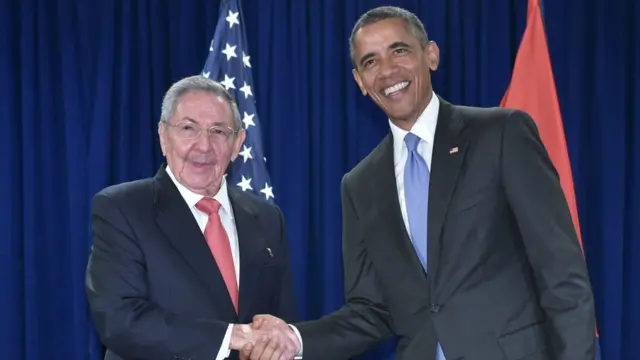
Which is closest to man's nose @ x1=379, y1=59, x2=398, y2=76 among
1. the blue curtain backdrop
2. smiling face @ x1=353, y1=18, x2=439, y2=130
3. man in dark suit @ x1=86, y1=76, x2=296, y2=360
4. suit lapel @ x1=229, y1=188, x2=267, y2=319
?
smiling face @ x1=353, y1=18, x2=439, y2=130

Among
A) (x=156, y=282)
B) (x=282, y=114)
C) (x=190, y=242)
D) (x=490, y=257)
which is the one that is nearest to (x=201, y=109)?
(x=190, y=242)

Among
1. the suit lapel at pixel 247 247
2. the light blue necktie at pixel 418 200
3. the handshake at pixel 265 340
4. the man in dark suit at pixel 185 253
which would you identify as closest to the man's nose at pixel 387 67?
the light blue necktie at pixel 418 200

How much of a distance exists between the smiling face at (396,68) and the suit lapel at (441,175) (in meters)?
0.12

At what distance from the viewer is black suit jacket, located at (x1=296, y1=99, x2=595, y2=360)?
205 cm

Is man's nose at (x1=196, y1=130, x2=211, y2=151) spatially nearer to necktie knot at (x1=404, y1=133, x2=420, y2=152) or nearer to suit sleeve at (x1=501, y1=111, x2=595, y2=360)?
necktie knot at (x1=404, y1=133, x2=420, y2=152)

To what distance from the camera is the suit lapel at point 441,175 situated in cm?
216

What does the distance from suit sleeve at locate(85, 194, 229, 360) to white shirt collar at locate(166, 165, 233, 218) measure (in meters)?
0.21

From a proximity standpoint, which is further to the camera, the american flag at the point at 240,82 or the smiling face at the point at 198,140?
the american flag at the point at 240,82

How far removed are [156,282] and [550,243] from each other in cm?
114

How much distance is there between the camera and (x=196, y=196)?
244 centimetres

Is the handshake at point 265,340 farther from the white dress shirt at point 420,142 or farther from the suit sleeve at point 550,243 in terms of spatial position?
the suit sleeve at point 550,243

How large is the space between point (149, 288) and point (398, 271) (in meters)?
0.75

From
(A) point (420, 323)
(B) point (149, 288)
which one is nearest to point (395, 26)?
(A) point (420, 323)

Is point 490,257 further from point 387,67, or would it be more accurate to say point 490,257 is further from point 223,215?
point 223,215
